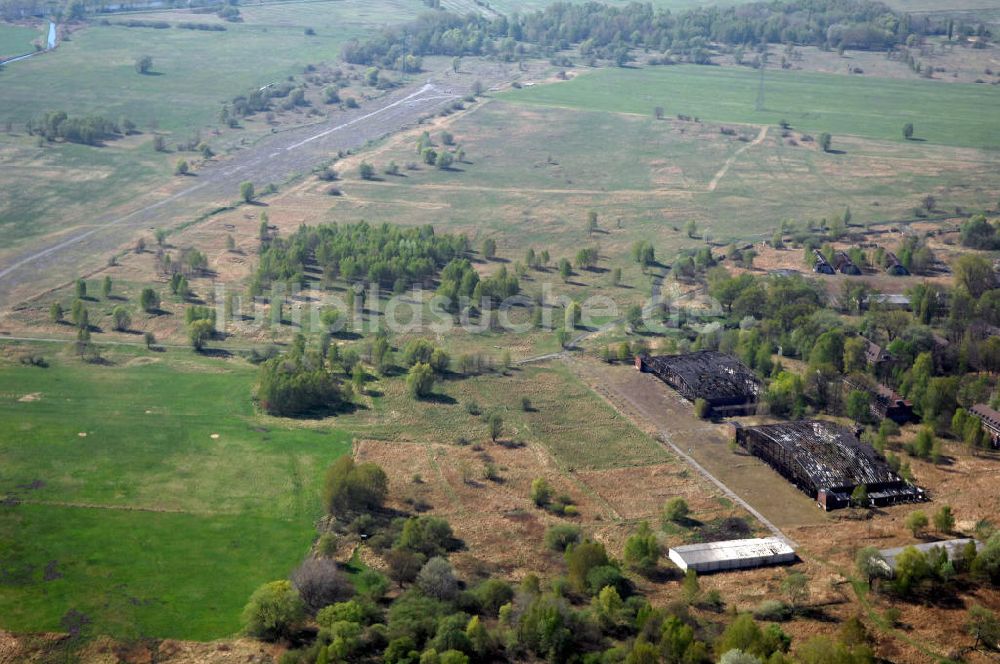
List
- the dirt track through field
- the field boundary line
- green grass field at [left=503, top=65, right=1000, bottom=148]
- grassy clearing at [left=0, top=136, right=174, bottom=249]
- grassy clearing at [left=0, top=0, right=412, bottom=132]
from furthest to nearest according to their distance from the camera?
1. green grass field at [left=503, top=65, right=1000, bottom=148]
2. grassy clearing at [left=0, top=0, right=412, bottom=132]
3. grassy clearing at [left=0, top=136, right=174, bottom=249]
4. the dirt track through field
5. the field boundary line

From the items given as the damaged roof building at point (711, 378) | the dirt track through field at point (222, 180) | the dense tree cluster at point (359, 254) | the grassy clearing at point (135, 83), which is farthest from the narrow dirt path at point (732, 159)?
the grassy clearing at point (135, 83)

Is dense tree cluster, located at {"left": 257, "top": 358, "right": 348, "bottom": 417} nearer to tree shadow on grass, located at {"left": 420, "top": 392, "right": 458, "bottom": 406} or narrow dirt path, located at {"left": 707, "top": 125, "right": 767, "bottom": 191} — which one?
tree shadow on grass, located at {"left": 420, "top": 392, "right": 458, "bottom": 406}

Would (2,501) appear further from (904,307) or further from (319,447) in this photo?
(904,307)

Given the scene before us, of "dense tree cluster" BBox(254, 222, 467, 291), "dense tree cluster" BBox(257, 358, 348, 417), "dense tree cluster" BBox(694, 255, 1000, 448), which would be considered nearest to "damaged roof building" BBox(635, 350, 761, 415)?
"dense tree cluster" BBox(694, 255, 1000, 448)

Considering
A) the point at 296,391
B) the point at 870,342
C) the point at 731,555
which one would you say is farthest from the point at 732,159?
the point at 731,555

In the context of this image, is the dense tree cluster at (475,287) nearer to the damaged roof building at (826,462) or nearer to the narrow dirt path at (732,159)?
the damaged roof building at (826,462)

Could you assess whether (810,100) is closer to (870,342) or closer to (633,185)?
(633,185)
